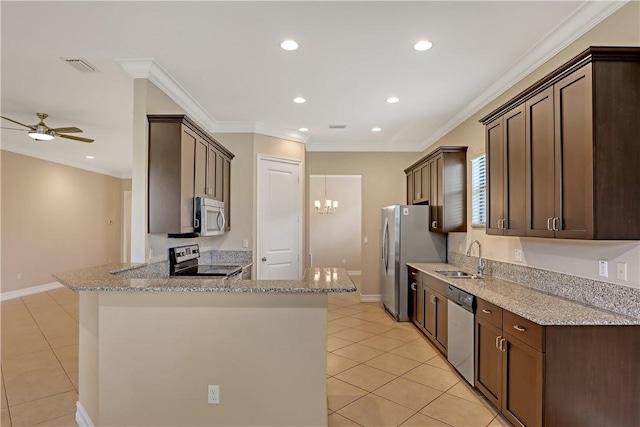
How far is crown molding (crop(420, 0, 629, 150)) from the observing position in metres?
2.25

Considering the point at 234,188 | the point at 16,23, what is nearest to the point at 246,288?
the point at 16,23

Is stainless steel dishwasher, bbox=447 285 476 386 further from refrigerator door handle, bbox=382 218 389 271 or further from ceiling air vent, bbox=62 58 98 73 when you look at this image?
ceiling air vent, bbox=62 58 98 73

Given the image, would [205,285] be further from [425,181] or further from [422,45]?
[425,181]

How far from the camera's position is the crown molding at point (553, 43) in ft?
7.38

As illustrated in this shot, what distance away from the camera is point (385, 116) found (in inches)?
184

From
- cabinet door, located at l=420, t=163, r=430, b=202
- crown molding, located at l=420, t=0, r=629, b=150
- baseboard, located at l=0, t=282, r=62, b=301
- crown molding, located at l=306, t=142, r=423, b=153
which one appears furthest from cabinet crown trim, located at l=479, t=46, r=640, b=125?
baseboard, located at l=0, t=282, r=62, b=301

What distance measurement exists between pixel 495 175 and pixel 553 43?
1.07 m

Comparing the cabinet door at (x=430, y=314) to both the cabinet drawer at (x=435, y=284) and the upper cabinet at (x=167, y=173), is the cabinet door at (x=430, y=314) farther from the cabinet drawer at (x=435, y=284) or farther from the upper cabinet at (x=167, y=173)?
the upper cabinet at (x=167, y=173)

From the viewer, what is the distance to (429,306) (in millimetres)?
4195

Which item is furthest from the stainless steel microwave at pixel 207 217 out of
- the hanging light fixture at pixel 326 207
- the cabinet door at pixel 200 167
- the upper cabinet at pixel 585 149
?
the hanging light fixture at pixel 326 207

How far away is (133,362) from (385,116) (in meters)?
3.90

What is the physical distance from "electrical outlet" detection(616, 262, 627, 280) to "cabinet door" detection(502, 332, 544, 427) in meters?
0.70

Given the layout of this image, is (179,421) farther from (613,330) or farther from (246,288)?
(613,330)

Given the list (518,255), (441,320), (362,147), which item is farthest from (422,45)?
(362,147)
